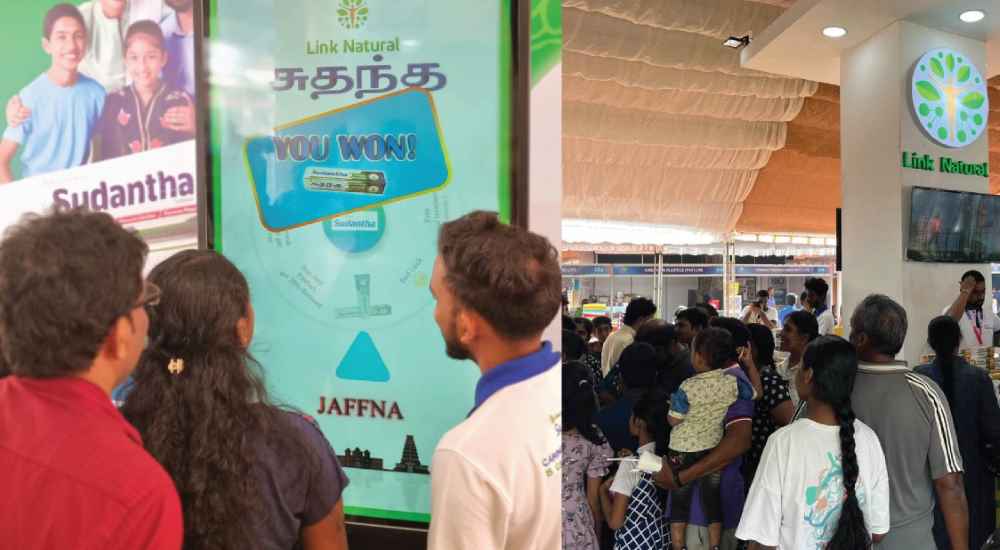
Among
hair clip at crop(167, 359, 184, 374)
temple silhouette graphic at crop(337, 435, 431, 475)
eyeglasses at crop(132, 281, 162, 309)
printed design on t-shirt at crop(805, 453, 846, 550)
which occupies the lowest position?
printed design on t-shirt at crop(805, 453, 846, 550)

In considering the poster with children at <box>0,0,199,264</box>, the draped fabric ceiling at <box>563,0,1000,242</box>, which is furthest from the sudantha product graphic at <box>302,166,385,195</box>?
the draped fabric ceiling at <box>563,0,1000,242</box>

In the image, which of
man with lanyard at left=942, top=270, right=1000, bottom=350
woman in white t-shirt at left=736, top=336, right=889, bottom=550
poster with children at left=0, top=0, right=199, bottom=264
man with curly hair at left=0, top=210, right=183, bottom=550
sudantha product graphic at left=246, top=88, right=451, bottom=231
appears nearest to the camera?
man with curly hair at left=0, top=210, right=183, bottom=550

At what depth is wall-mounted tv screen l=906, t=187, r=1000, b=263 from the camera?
4547 millimetres

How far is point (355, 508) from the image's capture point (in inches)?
60.6

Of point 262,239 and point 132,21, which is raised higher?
point 132,21

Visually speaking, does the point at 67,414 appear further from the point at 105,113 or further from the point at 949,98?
the point at 949,98

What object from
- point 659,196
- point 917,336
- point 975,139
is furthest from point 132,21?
point 659,196

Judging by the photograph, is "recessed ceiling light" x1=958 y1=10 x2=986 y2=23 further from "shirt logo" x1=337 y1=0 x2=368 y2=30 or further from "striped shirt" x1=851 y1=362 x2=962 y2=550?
"shirt logo" x1=337 y1=0 x2=368 y2=30

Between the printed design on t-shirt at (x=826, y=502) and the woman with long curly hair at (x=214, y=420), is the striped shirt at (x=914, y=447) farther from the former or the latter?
the woman with long curly hair at (x=214, y=420)

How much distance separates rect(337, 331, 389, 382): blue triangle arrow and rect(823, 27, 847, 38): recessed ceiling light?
4186 mm

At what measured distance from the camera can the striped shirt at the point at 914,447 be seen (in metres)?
2.10

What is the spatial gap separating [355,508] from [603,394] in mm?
2601

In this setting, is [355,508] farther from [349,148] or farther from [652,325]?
[652,325]

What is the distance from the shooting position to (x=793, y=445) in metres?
1.96
